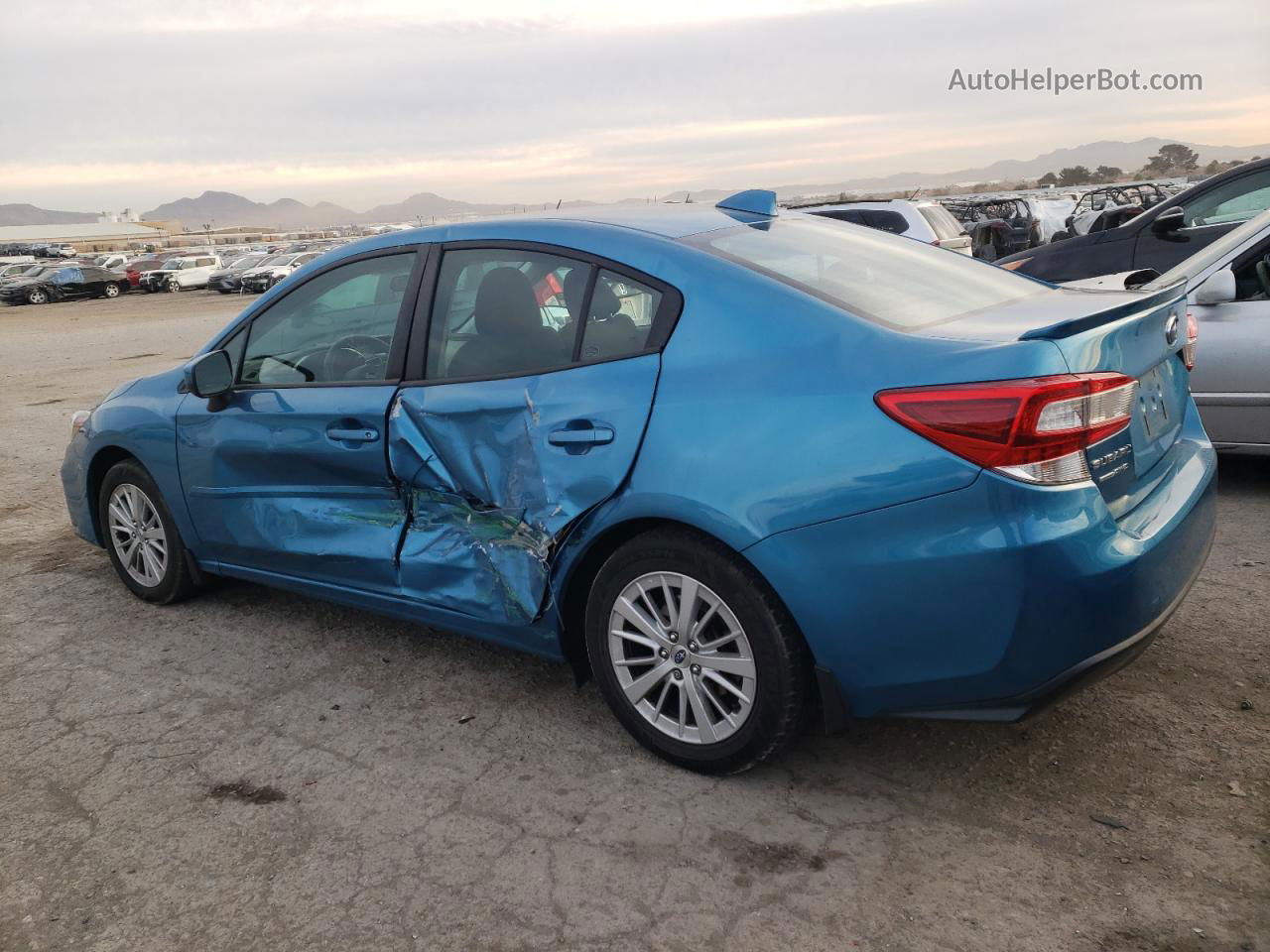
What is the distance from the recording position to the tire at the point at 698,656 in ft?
9.41

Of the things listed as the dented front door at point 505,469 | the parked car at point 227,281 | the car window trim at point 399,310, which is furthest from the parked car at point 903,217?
the parked car at point 227,281

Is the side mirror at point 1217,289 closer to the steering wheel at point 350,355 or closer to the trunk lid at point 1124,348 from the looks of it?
the trunk lid at point 1124,348

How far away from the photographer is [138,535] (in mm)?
4863

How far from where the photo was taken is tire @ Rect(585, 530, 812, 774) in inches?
113

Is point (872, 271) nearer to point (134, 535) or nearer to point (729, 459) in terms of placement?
point (729, 459)

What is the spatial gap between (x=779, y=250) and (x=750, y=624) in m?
1.20

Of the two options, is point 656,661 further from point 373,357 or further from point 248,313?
point 248,313

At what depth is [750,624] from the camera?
9.42ft

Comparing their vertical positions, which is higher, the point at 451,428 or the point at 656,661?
the point at 451,428

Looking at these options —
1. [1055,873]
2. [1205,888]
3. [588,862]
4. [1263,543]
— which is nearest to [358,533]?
[588,862]

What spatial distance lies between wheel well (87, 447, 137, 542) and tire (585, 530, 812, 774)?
2795 millimetres

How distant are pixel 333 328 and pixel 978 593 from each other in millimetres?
2589

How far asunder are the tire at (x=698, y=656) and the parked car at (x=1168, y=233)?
506 centimetres

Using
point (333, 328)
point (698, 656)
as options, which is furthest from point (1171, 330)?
point (333, 328)
